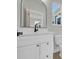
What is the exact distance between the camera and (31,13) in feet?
9.63

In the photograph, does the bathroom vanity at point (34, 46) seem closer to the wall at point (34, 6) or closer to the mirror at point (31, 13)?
the mirror at point (31, 13)

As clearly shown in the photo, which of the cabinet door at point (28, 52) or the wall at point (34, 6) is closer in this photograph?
the cabinet door at point (28, 52)

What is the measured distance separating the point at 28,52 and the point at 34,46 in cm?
22

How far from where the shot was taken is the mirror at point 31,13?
2.66 meters

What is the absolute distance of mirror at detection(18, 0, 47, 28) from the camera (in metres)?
2.66

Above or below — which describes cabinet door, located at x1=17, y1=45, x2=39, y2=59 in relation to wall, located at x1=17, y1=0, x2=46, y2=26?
below

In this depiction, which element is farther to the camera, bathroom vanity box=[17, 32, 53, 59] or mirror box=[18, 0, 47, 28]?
mirror box=[18, 0, 47, 28]

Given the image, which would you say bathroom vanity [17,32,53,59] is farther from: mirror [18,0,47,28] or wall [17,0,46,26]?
wall [17,0,46,26]

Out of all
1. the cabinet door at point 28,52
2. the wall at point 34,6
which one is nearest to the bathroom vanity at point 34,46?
the cabinet door at point 28,52

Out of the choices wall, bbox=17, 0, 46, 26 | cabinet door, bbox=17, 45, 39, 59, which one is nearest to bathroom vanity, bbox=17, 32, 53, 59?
cabinet door, bbox=17, 45, 39, 59

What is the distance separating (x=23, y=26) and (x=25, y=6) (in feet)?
1.51

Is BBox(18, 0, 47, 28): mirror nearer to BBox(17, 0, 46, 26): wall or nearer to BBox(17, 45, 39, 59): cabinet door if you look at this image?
BBox(17, 0, 46, 26): wall
